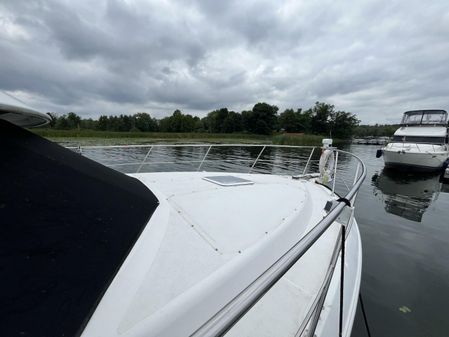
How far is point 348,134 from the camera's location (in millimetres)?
65750

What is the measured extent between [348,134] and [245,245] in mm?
73330

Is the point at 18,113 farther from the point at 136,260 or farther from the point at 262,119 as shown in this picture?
the point at 262,119

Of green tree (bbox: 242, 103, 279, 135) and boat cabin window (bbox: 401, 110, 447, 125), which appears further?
green tree (bbox: 242, 103, 279, 135)

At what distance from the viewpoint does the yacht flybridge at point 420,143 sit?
1417 cm

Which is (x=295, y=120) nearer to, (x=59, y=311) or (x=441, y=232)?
(x=441, y=232)

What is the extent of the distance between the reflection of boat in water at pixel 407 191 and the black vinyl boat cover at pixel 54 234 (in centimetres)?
842

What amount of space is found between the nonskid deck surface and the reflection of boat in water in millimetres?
7133

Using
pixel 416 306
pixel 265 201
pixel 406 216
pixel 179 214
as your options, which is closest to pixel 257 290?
pixel 179 214

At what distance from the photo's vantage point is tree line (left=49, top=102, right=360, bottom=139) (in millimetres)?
64500

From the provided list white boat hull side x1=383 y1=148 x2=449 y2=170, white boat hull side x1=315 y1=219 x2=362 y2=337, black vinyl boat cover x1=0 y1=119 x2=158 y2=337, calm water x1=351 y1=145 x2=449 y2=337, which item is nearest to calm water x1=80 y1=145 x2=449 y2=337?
calm water x1=351 y1=145 x2=449 y2=337

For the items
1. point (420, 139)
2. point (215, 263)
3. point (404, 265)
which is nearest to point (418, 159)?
point (420, 139)

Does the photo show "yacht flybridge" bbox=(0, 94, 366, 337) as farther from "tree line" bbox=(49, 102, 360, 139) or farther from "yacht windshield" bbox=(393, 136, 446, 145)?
"tree line" bbox=(49, 102, 360, 139)

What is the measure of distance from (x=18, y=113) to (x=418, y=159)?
18043mm

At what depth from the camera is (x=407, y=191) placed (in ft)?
35.3
